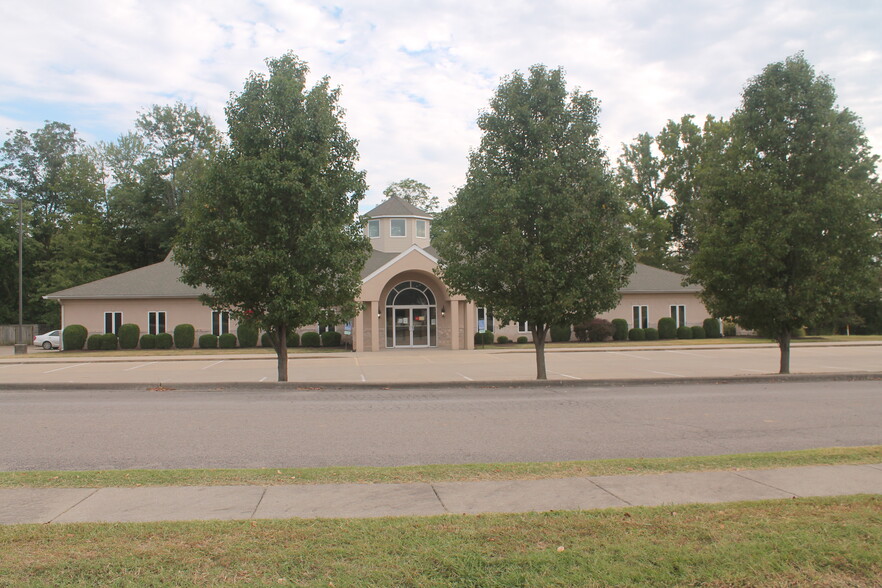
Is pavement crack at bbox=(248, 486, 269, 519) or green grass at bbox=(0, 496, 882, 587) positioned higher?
green grass at bbox=(0, 496, 882, 587)

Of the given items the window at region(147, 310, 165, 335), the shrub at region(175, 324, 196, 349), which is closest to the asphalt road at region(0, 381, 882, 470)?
the shrub at region(175, 324, 196, 349)

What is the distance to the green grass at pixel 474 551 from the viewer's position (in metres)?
3.97

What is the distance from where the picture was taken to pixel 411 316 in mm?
36719

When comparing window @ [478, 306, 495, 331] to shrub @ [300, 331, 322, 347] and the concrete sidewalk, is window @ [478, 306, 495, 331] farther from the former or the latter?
the concrete sidewalk

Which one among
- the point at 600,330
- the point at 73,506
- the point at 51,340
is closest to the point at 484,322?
the point at 600,330

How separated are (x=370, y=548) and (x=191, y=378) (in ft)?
53.3

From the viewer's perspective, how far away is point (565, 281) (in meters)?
17.2

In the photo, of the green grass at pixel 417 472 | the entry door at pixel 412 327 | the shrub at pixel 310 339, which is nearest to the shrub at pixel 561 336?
the entry door at pixel 412 327

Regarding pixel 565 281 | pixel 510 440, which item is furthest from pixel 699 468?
pixel 565 281

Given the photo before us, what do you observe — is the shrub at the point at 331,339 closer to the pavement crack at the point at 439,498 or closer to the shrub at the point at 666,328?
the shrub at the point at 666,328

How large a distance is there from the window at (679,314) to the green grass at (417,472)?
35.1 metres

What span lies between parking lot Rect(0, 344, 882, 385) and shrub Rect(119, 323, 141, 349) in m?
6.36

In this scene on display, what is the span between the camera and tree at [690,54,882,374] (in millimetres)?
17516

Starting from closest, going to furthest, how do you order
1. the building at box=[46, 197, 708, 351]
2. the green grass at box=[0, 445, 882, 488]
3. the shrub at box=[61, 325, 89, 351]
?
1. the green grass at box=[0, 445, 882, 488]
2. the building at box=[46, 197, 708, 351]
3. the shrub at box=[61, 325, 89, 351]
